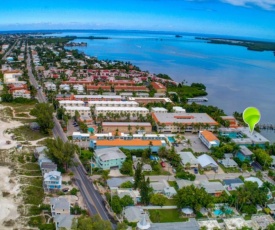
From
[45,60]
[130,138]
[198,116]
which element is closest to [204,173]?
[130,138]

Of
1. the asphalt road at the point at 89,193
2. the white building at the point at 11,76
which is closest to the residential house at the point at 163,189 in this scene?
the asphalt road at the point at 89,193

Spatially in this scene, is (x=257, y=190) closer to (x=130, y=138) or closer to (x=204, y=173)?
(x=204, y=173)

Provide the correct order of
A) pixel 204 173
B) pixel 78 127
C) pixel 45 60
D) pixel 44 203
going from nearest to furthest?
pixel 44 203 → pixel 204 173 → pixel 78 127 → pixel 45 60

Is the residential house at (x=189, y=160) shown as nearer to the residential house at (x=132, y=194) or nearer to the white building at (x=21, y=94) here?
the residential house at (x=132, y=194)

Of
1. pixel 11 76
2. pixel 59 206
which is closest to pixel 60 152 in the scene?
pixel 59 206

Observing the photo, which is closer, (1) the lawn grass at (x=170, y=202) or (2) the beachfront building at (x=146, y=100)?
(1) the lawn grass at (x=170, y=202)

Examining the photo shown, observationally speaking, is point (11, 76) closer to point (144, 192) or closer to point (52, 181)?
point (52, 181)

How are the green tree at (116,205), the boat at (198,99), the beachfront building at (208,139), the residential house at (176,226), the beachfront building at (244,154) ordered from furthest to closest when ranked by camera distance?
1. the boat at (198,99)
2. the beachfront building at (208,139)
3. the beachfront building at (244,154)
4. the green tree at (116,205)
5. the residential house at (176,226)
